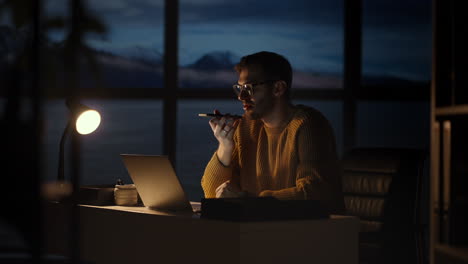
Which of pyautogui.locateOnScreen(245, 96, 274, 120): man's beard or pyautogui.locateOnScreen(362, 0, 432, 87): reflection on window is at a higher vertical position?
pyautogui.locateOnScreen(362, 0, 432, 87): reflection on window

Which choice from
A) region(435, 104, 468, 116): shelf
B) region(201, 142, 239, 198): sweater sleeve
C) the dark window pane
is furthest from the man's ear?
the dark window pane

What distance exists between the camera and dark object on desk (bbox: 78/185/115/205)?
110 inches

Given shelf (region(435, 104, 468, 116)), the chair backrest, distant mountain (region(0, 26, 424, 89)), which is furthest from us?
distant mountain (region(0, 26, 424, 89))

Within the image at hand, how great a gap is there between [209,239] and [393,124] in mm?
2648

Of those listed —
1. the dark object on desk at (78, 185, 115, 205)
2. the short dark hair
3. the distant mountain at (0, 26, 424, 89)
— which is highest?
the distant mountain at (0, 26, 424, 89)

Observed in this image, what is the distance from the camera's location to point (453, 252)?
1.88 meters

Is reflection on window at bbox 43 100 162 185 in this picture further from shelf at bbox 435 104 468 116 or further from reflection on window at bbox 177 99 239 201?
shelf at bbox 435 104 468 116

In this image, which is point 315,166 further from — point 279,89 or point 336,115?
point 336,115

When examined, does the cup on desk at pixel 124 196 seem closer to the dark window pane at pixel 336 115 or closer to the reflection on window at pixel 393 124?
the dark window pane at pixel 336 115

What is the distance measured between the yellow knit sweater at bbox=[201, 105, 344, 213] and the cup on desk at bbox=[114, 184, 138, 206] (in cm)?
45

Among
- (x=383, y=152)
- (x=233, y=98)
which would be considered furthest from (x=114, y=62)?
(x=383, y=152)

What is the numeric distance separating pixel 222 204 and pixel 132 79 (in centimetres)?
277

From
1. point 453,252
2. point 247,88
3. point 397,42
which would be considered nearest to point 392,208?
point 247,88

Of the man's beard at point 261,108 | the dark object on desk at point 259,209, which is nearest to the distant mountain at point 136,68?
the man's beard at point 261,108
